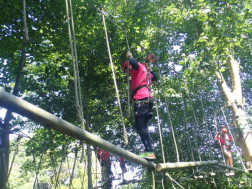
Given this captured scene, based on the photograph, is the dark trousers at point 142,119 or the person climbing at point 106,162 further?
the person climbing at point 106,162

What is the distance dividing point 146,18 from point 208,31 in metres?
1.17

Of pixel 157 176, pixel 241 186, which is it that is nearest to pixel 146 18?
pixel 157 176

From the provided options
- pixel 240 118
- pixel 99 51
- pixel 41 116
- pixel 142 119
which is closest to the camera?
pixel 41 116

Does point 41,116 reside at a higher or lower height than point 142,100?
lower

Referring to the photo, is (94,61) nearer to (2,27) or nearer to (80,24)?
(80,24)

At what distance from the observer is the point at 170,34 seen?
6.00 m

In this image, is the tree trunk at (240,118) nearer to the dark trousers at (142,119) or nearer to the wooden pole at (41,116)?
the dark trousers at (142,119)

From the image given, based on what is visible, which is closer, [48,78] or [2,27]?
[2,27]

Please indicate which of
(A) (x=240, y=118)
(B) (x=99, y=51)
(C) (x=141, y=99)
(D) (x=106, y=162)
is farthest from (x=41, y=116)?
(A) (x=240, y=118)

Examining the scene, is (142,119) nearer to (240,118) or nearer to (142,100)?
(142,100)

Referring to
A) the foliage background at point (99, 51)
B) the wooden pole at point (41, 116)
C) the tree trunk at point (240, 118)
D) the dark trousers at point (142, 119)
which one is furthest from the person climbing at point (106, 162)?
the wooden pole at point (41, 116)

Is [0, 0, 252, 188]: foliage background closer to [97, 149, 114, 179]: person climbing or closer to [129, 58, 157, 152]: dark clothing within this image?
[97, 149, 114, 179]: person climbing

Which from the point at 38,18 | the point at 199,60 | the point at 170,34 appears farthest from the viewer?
the point at 170,34

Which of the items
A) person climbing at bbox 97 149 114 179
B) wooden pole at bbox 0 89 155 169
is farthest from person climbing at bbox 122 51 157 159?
person climbing at bbox 97 149 114 179
